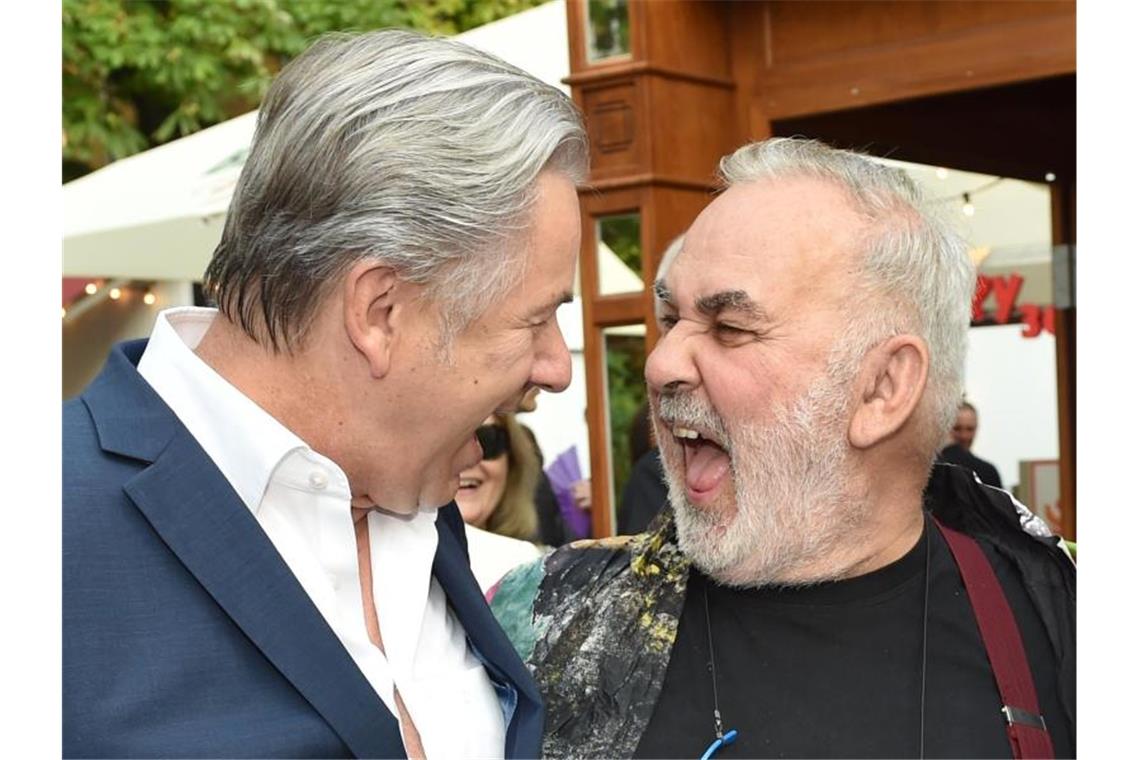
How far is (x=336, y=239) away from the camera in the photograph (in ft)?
6.09

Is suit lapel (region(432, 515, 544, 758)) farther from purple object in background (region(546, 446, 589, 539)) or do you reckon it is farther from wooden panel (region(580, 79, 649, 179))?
→ purple object in background (region(546, 446, 589, 539))

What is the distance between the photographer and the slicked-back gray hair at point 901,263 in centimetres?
253

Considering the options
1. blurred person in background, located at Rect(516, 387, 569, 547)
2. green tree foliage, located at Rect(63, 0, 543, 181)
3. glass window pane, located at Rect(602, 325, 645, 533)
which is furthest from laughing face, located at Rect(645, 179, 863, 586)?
green tree foliage, located at Rect(63, 0, 543, 181)

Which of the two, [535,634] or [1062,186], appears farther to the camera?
[1062,186]

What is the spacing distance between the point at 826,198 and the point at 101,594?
143 cm

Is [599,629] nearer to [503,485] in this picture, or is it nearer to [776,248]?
[776,248]

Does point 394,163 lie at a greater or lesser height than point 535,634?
greater

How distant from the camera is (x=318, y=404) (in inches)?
75.3

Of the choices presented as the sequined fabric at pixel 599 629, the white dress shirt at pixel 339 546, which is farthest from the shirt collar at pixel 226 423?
the sequined fabric at pixel 599 629

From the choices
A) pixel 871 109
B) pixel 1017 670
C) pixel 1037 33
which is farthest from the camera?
pixel 871 109

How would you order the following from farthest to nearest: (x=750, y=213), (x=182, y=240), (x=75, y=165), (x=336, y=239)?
(x=75, y=165)
(x=182, y=240)
(x=750, y=213)
(x=336, y=239)

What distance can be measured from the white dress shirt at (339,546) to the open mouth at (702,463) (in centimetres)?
53
